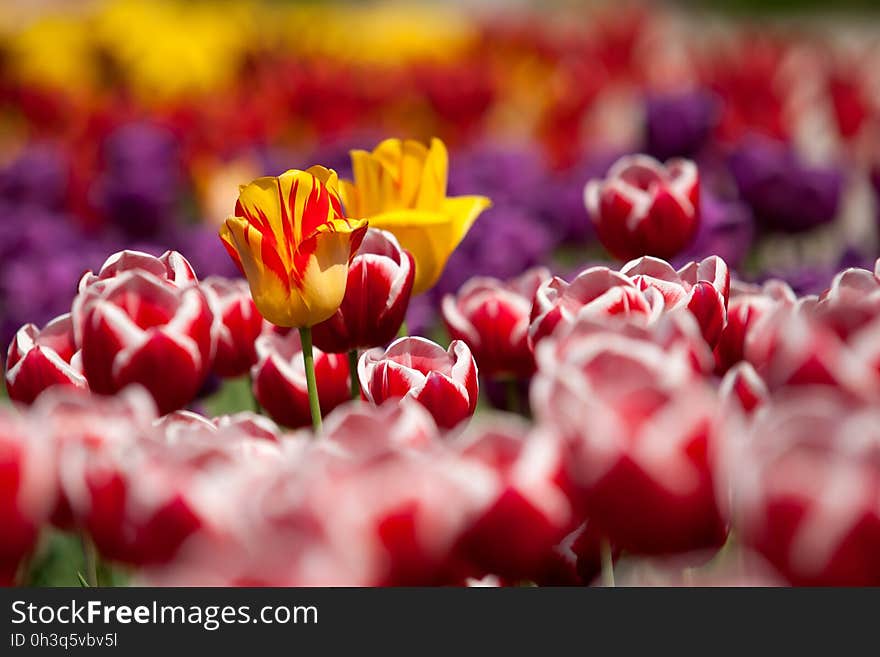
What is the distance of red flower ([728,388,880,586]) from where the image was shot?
1.26 feet

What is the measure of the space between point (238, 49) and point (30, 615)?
3058 mm

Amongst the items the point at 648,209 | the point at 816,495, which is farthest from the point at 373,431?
the point at 648,209

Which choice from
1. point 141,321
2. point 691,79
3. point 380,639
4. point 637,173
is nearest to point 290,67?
Result: point 691,79

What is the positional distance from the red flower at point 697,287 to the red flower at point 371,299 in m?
0.12

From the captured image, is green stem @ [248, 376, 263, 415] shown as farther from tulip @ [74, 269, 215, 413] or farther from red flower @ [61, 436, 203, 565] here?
red flower @ [61, 436, 203, 565]

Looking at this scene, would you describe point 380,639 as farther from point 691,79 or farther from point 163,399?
point 691,79

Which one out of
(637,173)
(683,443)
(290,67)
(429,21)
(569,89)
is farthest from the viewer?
(429,21)

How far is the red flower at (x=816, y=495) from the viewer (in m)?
0.38

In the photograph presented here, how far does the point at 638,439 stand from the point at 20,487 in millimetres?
222

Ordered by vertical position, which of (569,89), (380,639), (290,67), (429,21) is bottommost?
(380,639)

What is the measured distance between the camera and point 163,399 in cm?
59

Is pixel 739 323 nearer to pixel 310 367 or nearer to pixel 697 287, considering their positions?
pixel 697 287

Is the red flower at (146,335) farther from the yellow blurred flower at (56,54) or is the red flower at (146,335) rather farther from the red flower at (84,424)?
the yellow blurred flower at (56,54)

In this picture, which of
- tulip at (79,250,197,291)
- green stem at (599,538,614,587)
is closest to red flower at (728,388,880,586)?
green stem at (599,538,614,587)
